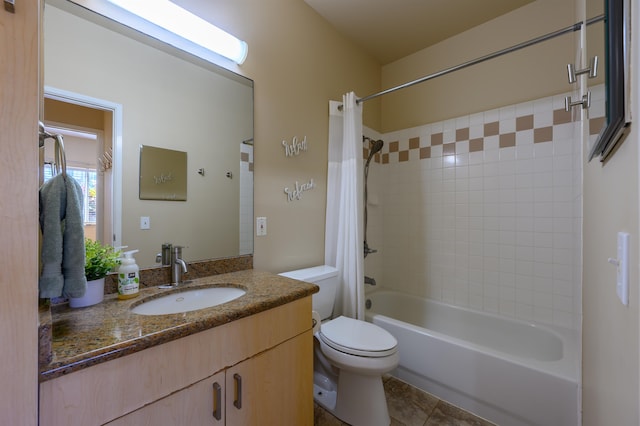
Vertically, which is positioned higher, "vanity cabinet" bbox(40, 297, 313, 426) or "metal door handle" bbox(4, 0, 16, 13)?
"metal door handle" bbox(4, 0, 16, 13)

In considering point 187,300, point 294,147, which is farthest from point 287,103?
point 187,300

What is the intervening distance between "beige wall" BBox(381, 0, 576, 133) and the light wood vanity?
2028 millimetres

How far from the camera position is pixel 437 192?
233 centimetres

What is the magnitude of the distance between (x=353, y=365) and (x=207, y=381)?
0.78m

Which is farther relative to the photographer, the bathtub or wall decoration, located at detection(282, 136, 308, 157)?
wall decoration, located at detection(282, 136, 308, 157)

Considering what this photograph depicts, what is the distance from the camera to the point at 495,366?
56.5 inches

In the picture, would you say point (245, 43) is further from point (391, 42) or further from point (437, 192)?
point (437, 192)

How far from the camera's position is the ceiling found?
74.7 inches

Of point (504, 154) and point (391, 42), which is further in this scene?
point (391, 42)

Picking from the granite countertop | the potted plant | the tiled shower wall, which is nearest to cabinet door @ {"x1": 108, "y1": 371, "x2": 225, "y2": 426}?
the granite countertop

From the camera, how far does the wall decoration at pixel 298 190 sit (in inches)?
70.5

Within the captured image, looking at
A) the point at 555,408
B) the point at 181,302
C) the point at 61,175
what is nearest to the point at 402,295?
the point at 555,408

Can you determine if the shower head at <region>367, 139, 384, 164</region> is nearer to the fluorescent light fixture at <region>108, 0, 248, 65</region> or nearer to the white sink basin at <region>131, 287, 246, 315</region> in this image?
the fluorescent light fixture at <region>108, 0, 248, 65</region>

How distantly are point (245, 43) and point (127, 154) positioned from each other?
2.97 feet
